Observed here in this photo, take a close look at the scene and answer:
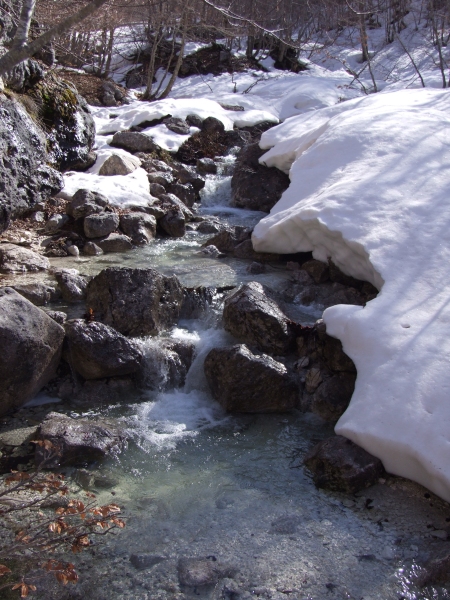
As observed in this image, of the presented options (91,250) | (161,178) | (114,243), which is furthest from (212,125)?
(91,250)

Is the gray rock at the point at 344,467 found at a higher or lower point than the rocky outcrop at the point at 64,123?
lower

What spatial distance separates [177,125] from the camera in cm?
1444

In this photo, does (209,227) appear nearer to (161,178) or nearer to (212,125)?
(161,178)

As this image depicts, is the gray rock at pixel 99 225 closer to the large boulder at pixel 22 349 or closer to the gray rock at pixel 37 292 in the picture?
the gray rock at pixel 37 292

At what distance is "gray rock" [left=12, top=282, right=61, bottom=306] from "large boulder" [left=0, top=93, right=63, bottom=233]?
1.67m

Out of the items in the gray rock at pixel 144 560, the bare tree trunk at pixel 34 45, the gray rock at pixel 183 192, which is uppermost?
Result: the bare tree trunk at pixel 34 45

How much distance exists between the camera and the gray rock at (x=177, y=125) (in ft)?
47.0

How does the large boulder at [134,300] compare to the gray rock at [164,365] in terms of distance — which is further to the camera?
the large boulder at [134,300]

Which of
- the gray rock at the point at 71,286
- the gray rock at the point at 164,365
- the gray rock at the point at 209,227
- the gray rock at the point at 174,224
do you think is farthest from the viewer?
the gray rock at the point at 209,227

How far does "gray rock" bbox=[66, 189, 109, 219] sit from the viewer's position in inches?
355

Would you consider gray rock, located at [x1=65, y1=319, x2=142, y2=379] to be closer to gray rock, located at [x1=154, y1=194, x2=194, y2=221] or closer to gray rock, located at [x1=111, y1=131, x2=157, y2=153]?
gray rock, located at [x1=154, y1=194, x2=194, y2=221]

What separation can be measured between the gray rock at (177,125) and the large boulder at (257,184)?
11.6 ft

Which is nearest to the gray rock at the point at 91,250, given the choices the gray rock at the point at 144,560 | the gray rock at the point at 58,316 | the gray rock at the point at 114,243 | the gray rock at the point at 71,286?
the gray rock at the point at 114,243

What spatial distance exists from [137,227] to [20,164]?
2003 millimetres
